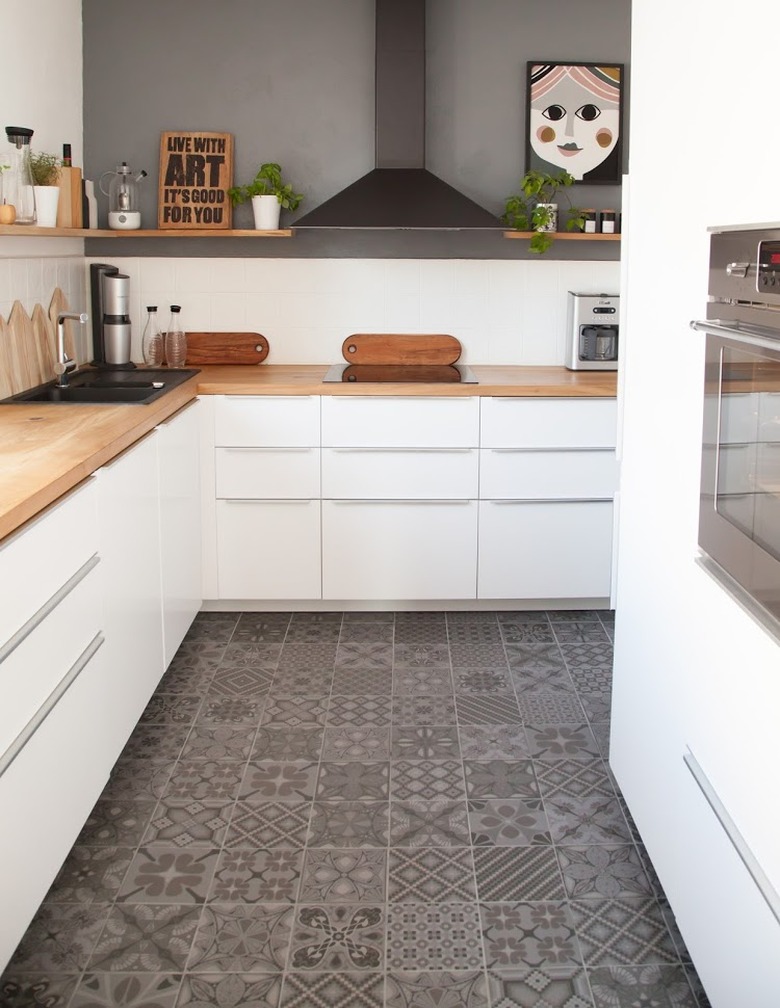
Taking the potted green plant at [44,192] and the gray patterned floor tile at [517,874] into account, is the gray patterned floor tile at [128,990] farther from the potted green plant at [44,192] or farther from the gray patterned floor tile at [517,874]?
the potted green plant at [44,192]

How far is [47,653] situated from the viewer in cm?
214

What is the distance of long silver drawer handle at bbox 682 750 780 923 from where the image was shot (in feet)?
5.20

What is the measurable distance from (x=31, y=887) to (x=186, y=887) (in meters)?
0.42

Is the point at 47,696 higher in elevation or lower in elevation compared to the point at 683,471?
lower

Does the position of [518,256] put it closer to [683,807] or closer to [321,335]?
[321,335]

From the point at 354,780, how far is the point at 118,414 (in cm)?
122

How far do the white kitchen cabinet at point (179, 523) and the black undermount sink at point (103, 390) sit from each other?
114 mm

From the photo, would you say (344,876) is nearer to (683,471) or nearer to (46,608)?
(46,608)

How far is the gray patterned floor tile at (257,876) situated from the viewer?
2348 millimetres

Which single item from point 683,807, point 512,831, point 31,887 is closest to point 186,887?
point 31,887

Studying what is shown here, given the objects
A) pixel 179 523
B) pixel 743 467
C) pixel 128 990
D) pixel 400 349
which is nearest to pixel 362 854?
pixel 128 990

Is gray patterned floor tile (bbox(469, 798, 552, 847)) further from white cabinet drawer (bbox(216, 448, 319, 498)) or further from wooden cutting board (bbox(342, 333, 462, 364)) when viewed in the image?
wooden cutting board (bbox(342, 333, 462, 364))

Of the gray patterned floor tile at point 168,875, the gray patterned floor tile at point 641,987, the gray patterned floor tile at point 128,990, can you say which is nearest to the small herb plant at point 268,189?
the gray patterned floor tile at point 168,875

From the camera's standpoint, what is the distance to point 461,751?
3053 mm
